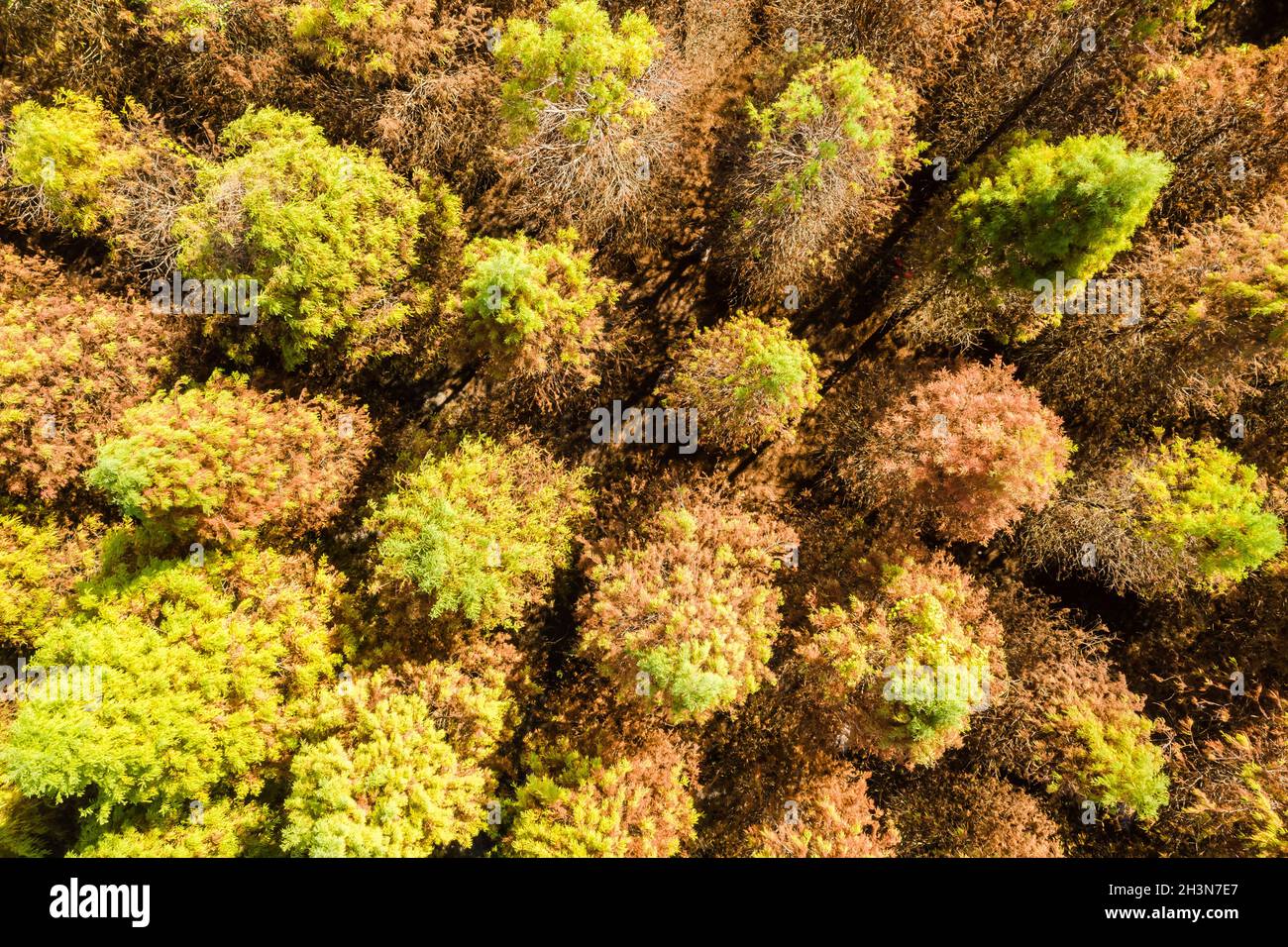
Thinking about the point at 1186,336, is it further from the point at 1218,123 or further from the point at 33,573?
the point at 33,573

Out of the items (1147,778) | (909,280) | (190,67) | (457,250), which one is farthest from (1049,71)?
(190,67)

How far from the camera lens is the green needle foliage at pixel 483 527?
47.7 ft

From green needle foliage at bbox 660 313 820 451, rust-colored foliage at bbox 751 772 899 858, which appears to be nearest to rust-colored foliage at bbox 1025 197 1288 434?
green needle foliage at bbox 660 313 820 451

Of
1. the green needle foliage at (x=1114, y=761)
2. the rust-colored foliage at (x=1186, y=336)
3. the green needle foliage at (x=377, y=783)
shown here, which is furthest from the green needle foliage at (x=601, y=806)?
the rust-colored foliage at (x=1186, y=336)

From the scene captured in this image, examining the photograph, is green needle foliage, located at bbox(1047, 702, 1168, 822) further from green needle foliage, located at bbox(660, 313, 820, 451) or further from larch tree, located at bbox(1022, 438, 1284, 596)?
green needle foliage, located at bbox(660, 313, 820, 451)

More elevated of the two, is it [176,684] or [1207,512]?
[1207,512]

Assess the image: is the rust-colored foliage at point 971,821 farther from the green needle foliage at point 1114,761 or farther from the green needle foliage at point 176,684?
the green needle foliage at point 176,684

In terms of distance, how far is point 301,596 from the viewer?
1559 cm

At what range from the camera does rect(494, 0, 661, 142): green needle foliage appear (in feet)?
48.7

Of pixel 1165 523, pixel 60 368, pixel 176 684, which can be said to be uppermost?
pixel 60 368

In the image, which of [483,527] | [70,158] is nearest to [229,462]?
[483,527]

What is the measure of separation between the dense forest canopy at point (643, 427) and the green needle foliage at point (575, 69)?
0.13 metres

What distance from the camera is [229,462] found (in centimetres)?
1454

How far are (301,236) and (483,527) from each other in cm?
754
